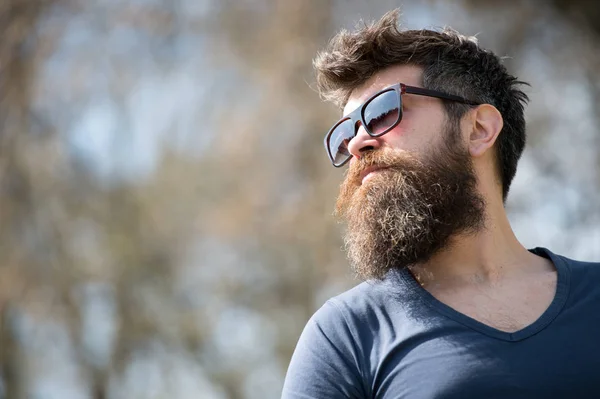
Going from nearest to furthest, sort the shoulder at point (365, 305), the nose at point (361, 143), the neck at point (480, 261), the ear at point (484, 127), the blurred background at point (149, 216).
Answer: the shoulder at point (365, 305)
the neck at point (480, 261)
the nose at point (361, 143)
the ear at point (484, 127)
the blurred background at point (149, 216)

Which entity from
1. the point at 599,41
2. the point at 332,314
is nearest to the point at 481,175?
the point at 332,314

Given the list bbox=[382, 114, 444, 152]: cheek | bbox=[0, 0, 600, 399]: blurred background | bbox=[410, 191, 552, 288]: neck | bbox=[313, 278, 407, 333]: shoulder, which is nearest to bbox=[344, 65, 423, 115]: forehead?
bbox=[382, 114, 444, 152]: cheek

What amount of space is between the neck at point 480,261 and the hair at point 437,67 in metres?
0.24

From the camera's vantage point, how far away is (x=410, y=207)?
1912mm

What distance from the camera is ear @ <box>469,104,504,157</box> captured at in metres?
2.07

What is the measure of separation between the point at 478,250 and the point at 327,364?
55cm

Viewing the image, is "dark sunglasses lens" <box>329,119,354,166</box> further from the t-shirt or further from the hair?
the t-shirt

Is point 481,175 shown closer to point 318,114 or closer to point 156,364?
point 318,114

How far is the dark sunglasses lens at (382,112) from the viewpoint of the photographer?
76.4 inches

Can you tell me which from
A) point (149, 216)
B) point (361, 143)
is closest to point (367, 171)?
point (361, 143)

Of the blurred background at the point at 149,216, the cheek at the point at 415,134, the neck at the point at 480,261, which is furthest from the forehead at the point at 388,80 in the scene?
the blurred background at the point at 149,216

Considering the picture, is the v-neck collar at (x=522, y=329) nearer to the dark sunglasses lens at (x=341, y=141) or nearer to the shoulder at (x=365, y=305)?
the shoulder at (x=365, y=305)

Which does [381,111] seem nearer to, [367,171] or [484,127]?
[367,171]

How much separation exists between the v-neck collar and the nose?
0.35 metres
